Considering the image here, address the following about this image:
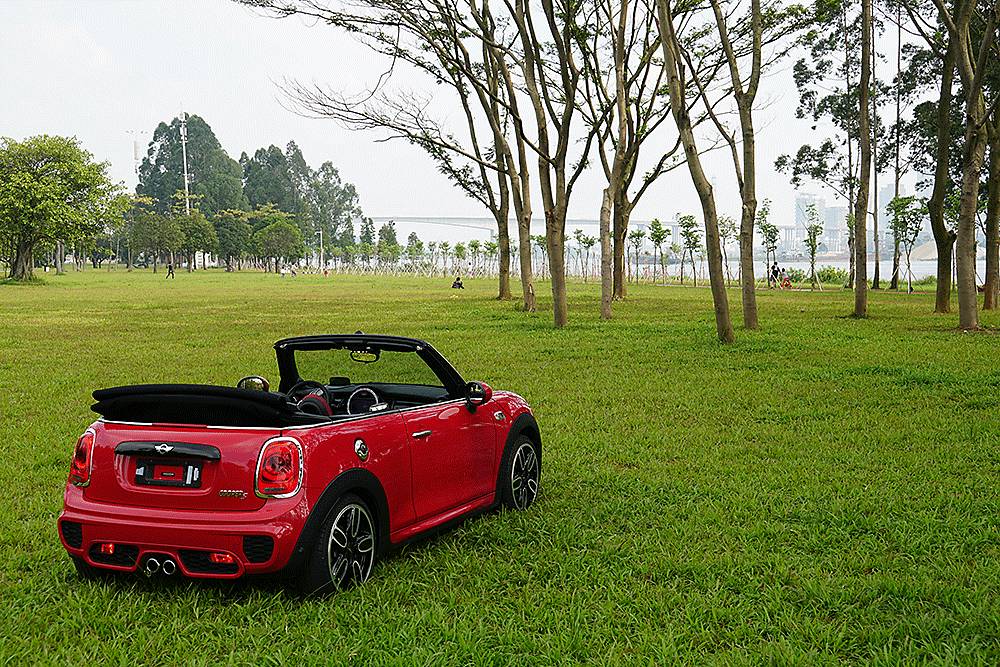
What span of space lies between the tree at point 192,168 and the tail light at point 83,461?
133m

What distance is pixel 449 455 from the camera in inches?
240

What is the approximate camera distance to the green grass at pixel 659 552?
453 cm

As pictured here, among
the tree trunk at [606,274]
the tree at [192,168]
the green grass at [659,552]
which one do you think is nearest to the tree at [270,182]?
the tree at [192,168]

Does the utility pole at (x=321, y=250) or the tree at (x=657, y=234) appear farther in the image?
the utility pole at (x=321, y=250)

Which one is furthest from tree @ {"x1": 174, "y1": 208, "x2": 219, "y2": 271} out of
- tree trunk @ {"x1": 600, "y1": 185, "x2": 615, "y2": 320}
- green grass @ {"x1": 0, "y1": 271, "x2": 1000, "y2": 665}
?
green grass @ {"x1": 0, "y1": 271, "x2": 1000, "y2": 665}

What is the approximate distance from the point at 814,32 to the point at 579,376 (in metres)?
13.2

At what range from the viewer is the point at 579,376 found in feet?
47.1

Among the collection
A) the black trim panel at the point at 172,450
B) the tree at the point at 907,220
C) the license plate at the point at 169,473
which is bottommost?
the license plate at the point at 169,473

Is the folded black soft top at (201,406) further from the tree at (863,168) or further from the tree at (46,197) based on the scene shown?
the tree at (46,197)

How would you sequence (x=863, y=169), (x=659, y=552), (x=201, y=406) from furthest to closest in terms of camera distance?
(x=863, y=169) → (x=659, y=552) → (x=201, y=406)

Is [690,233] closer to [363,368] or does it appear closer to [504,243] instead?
[504,243]

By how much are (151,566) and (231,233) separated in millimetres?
118079

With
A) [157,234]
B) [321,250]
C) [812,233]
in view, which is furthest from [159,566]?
[321,250]

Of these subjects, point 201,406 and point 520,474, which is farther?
point 520,474
